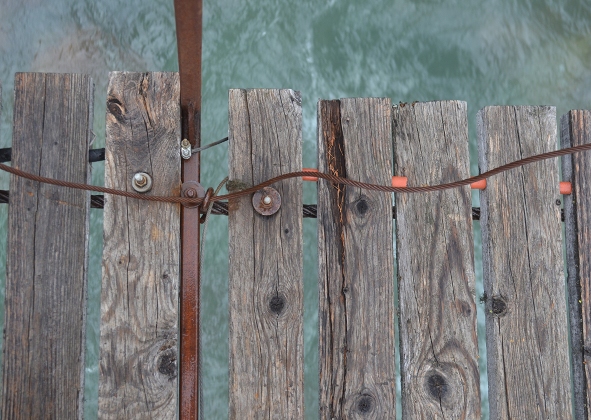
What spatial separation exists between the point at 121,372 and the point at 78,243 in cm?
44

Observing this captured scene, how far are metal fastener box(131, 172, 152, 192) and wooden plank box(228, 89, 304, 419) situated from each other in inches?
10.5

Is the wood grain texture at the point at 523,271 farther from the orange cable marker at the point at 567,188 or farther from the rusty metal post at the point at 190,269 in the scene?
the rusty metal post at the point at 190,269

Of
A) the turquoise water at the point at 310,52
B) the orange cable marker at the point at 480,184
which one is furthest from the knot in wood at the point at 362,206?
the turquoise water at the point at 310,52

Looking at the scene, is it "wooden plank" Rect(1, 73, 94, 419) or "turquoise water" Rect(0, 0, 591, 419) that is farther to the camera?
"turquoise water" Rect(0, 0, 591, 419)

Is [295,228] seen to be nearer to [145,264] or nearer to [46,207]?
[145,264]

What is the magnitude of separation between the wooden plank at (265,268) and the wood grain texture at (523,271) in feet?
2.13

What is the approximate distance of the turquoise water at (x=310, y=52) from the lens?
3.66 meters

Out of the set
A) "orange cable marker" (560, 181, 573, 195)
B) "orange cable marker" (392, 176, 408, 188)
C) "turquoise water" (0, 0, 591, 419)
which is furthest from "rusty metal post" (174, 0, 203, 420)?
"turquoise water" (0, 0, 591, 419)

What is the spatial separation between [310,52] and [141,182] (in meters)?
2.22

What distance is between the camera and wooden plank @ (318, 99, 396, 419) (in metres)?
1.80

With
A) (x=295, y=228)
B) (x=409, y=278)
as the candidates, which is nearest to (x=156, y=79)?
(x=295, y=228)

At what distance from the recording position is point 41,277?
1.81m

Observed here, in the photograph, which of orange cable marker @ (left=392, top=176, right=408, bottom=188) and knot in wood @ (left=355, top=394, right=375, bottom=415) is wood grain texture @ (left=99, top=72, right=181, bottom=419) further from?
orange cable marker @ (left=392, top=176, right=408, bottom=188)

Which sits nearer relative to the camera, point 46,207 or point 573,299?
point 46,207
